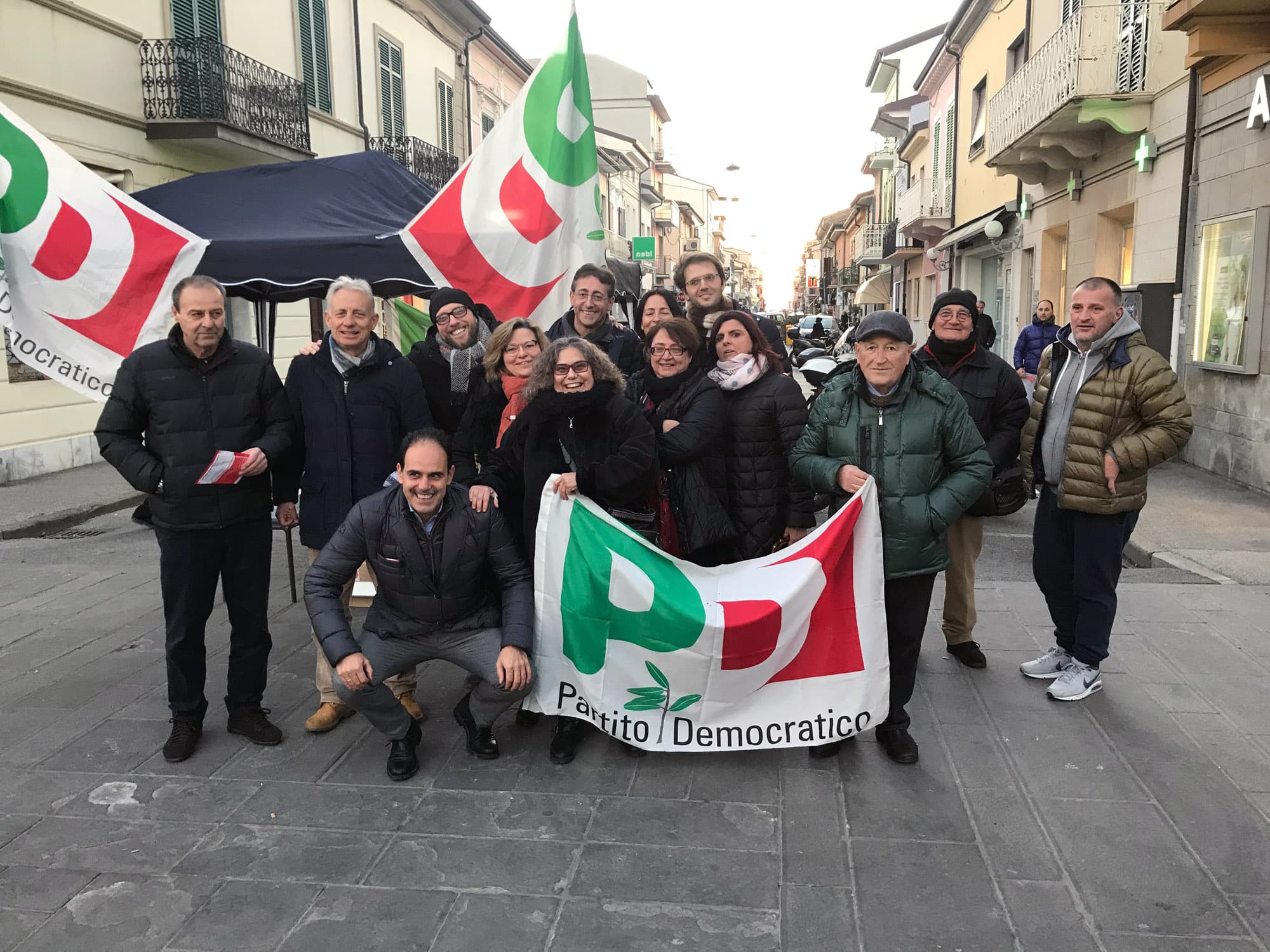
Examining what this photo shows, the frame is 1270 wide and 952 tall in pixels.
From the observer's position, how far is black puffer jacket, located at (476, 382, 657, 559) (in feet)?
12.5

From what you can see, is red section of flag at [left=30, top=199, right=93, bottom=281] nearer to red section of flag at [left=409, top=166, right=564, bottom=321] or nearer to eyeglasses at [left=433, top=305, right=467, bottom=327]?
red section of flag at [left=409, top=166, right=564, bottom=321]

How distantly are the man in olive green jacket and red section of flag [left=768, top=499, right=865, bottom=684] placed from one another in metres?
1.19

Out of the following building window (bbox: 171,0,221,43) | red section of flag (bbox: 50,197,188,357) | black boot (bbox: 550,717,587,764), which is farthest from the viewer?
building window (bbox: 171,0,221,43)

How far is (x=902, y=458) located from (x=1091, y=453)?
1.03m

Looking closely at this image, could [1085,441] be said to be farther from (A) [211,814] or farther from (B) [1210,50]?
(B) [1210,50]

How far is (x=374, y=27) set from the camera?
63.1 ft

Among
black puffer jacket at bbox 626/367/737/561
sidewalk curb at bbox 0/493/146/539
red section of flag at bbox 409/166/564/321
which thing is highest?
red section of flag at bbox 409/166/564/321

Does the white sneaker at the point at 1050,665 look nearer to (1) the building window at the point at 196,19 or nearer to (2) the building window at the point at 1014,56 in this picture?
(1) the building window at the point at 196,19

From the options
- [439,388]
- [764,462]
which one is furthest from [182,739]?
[764,462]

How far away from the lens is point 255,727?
4125 millimetres

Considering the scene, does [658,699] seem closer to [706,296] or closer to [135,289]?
[706,296]

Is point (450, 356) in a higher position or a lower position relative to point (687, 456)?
higher

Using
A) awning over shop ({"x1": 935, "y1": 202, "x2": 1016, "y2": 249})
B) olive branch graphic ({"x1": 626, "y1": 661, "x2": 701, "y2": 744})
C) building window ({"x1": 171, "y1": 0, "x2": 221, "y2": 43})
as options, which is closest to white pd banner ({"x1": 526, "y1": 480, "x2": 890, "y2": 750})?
olive branch graphic ({"x1": 626, "y1": 661, "x2": 701, "y2": 744})

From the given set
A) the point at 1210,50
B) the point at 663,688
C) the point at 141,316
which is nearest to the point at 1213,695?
the point at 663,688
